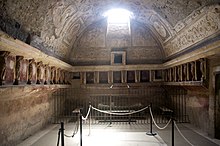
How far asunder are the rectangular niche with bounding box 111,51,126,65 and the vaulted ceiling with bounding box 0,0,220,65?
0.42 metres

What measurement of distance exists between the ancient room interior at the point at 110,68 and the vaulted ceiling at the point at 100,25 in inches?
1.7

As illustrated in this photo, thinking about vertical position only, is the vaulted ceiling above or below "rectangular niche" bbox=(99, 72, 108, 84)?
above

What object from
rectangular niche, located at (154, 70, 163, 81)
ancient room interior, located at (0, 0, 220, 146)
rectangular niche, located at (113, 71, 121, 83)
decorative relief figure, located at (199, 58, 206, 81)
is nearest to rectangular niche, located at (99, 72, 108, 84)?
ancient room interior, located at (0, 0, 220, 146)

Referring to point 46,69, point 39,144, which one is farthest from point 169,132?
point 46,69

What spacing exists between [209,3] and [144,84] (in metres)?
7.18

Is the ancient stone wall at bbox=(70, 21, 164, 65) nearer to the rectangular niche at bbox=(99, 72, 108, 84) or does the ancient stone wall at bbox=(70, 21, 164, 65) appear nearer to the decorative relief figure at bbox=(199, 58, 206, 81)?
the rectangular niche at bbox=(99, 72, 108, 84)

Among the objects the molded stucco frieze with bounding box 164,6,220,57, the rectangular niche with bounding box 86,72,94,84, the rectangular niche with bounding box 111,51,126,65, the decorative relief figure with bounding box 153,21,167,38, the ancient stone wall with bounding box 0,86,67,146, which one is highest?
the decorative relief figure with bounding box 153,21,167,38

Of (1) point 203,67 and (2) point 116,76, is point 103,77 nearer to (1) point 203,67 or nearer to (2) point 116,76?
(2) point 116,76

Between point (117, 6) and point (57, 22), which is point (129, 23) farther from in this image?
point (57, 22)

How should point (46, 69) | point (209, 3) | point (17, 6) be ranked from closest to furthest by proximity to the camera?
point (17, 6) → point (209, 3) → point (46, 69)

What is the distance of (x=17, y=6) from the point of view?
17.6ft

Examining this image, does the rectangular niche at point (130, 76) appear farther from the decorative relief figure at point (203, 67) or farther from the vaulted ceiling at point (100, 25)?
the decorative relief figure at point (203, 67)

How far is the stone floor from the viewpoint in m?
6.16

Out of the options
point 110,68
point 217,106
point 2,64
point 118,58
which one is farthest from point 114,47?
point 2,64
